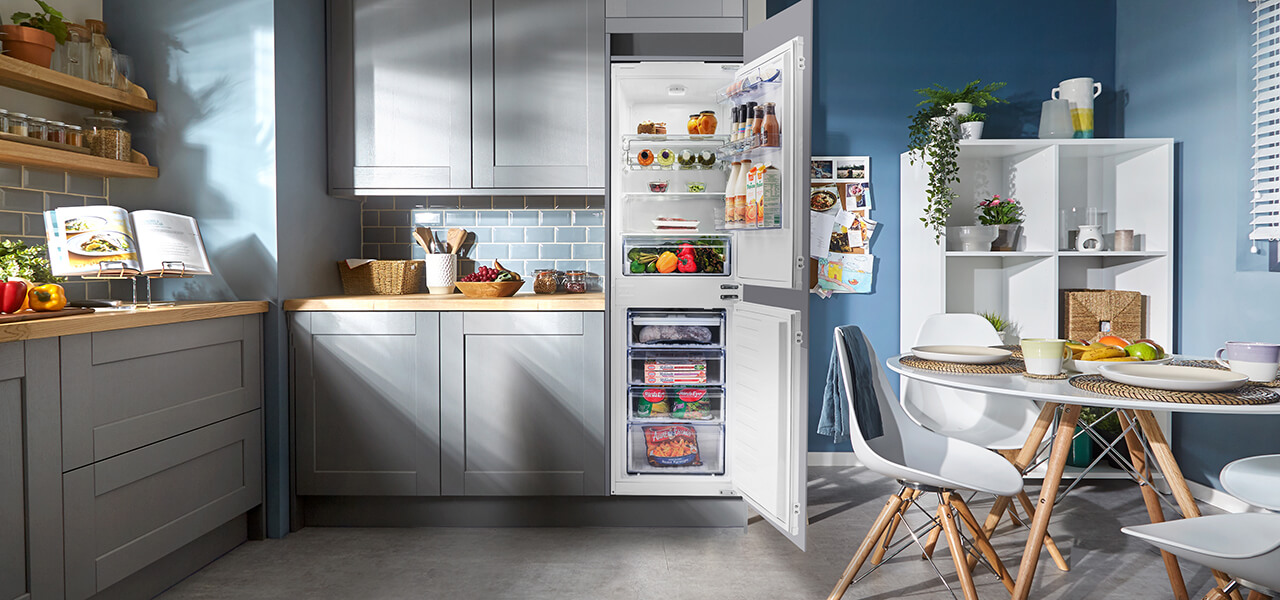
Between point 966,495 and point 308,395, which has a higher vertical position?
point 308,395

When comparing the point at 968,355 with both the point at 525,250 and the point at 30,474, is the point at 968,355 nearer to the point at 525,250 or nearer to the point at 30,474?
the point at 525,250

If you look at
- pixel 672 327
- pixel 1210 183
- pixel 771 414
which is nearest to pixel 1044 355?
pixel 771 414

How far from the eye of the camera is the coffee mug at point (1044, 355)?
1.97 meters

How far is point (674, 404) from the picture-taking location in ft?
9.97

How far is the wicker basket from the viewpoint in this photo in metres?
3.27

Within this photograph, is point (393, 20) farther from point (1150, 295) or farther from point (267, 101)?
point (1150, 295)

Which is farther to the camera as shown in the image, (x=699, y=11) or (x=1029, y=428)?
(x=699, y=11)

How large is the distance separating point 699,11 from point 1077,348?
71.1 inches

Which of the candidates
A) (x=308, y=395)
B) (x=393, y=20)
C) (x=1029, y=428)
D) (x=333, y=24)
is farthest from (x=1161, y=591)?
(x=333, y=24)

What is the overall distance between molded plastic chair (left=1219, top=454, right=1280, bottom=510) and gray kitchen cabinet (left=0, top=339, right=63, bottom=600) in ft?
9.67

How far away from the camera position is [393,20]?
305cm

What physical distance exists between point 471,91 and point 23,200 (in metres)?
1.56

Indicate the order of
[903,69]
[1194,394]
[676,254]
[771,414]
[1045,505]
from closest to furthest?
[1194,394] → [1045,505] → [771,414] → [676,254] → [903,69]

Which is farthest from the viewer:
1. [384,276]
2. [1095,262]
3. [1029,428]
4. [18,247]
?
[1095,262]
